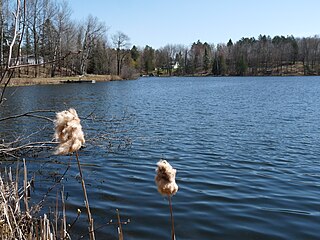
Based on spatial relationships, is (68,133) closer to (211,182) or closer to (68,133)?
(68,133)

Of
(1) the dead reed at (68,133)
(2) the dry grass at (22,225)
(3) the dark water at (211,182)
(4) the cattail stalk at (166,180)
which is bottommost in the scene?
(3) the dark water at (211,182)

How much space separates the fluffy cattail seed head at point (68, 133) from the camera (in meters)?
2.51

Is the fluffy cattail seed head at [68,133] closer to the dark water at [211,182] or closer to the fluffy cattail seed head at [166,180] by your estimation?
the fluffy cattail seed head at [166,180]

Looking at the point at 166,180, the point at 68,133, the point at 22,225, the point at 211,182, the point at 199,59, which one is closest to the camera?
the point at 166,180

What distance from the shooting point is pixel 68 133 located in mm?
2533

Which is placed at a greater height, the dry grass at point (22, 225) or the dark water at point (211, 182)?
the dry grass at point (22, 225)

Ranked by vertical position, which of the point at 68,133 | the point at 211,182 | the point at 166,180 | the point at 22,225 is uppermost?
the point at 68,133

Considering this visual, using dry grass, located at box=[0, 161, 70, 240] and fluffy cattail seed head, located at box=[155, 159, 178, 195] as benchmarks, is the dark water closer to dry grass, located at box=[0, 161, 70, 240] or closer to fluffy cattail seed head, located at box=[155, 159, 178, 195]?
dry grass, located at box=[0, 161, 70, 240]

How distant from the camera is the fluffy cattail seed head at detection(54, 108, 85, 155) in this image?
251 cm

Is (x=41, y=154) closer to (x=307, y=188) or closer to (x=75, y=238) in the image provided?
(x=75, y=238)

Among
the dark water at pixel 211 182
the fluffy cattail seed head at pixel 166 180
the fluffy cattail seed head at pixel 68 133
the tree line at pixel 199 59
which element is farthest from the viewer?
the tree line at pixel 199 59

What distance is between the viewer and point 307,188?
9.00m

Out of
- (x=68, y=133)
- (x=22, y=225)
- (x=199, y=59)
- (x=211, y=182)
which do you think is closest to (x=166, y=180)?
(x=68, y=133)

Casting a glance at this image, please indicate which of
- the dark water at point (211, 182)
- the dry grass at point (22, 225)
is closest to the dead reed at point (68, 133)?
the dry grass at point (22, 225)
